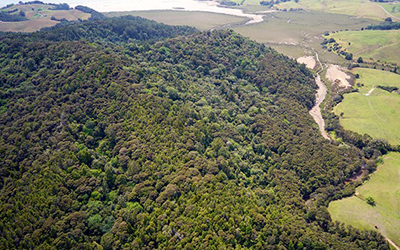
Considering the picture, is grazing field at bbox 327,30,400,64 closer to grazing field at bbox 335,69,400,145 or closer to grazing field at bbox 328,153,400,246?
grazing field at bbox 335,69,400,145

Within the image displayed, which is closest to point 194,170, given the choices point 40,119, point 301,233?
point 301,233

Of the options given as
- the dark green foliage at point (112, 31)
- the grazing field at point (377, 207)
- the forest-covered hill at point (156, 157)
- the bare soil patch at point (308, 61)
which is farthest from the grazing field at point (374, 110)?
the dark green foliage at point (112, 31)

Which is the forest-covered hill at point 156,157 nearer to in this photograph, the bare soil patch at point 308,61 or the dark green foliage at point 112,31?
the dark green foliage at point 112,31

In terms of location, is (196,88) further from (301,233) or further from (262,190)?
(301,233)

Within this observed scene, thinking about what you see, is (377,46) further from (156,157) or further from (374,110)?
(156,157)

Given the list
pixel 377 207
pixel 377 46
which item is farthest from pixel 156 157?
pixel 377 46

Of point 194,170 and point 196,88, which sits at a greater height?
point 196,88

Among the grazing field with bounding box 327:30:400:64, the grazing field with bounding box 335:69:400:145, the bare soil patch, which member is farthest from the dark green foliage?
the grazing field with bounding box 327:30:400:64
